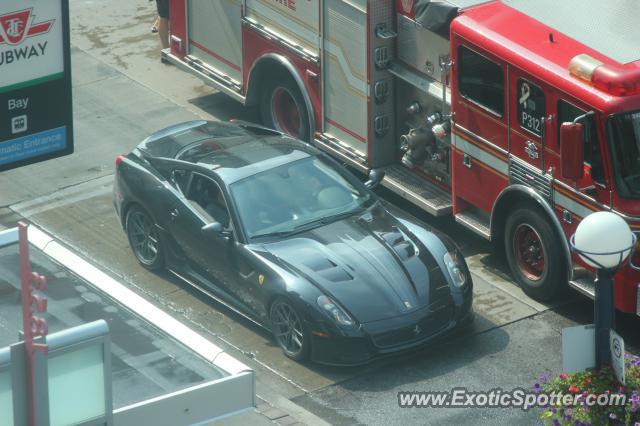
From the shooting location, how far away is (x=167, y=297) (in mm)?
12711

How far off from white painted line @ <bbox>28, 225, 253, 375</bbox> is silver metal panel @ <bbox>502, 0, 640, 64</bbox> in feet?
17.7

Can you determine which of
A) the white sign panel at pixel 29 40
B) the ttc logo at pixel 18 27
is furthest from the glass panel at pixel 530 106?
the ttc logo at pixel 18 27

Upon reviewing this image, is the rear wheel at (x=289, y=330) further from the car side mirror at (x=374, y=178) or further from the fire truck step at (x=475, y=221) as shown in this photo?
the fire truck step at (x=475, y=221)

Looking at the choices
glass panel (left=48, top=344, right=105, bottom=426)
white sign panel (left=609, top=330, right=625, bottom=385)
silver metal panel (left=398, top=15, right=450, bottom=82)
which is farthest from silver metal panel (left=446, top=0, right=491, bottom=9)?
glass panel (left=48, top=344, right=105, bottom=426)

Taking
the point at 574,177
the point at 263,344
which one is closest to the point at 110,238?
the point at 263,344

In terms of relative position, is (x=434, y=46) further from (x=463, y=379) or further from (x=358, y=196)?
(x=463, y=379)

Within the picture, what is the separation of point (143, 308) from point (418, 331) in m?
4.23

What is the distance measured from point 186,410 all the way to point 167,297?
19.5 feet

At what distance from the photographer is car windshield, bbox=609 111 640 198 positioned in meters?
11.2

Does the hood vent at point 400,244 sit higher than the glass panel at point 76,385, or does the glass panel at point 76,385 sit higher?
the glass panel at point 76,385

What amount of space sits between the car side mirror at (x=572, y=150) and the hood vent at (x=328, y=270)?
1.92 m

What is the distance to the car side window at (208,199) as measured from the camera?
39.8 feet

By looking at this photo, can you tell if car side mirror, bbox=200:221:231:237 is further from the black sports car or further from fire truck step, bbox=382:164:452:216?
fire truck step, bbox=382:164:452:216

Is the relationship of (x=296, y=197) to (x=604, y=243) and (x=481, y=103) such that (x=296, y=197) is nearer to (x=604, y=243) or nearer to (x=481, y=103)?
(x=481, y=103)
